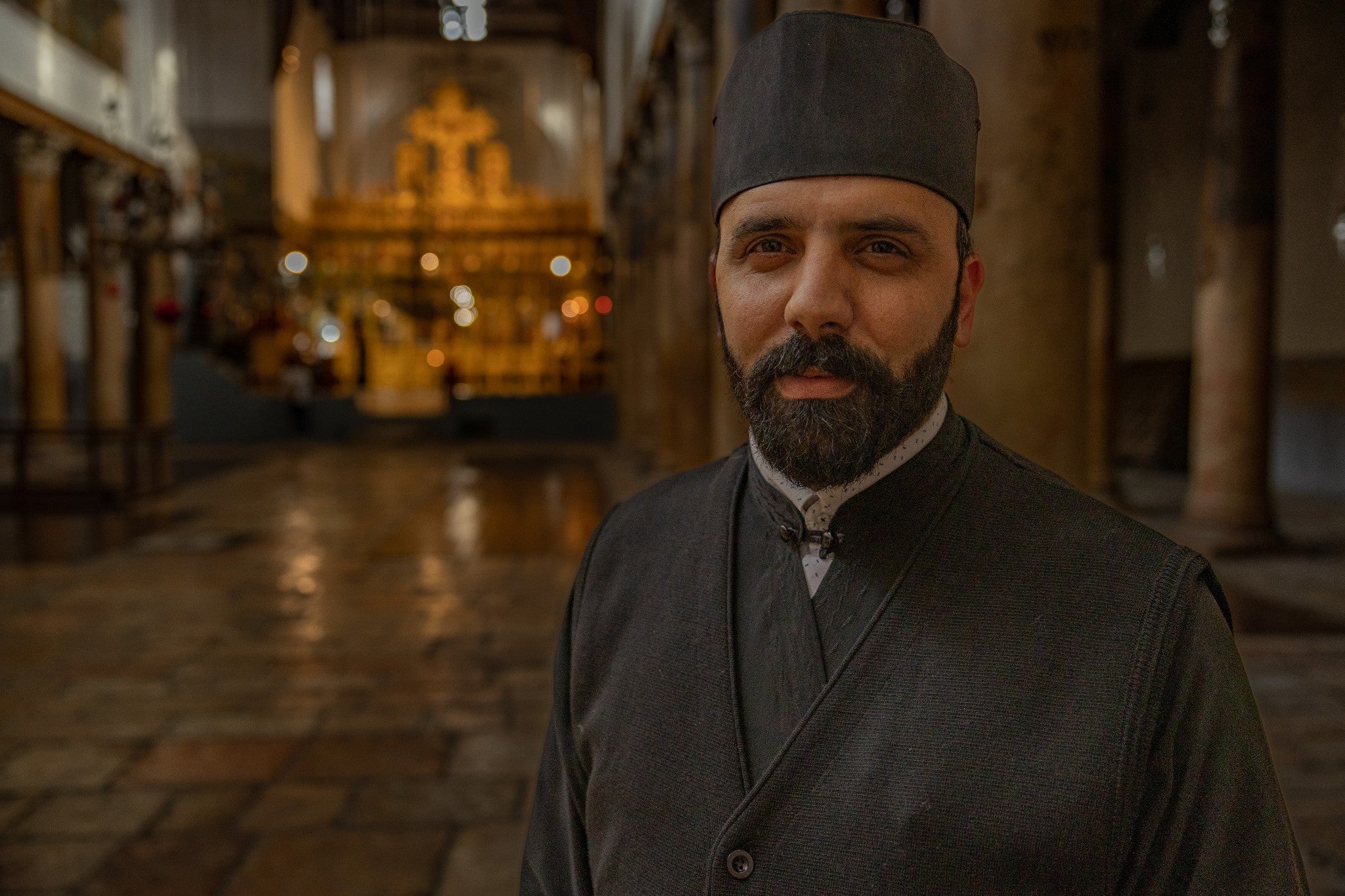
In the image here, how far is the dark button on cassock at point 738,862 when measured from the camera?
1.11 metres

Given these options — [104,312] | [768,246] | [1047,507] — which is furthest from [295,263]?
[1047,507]

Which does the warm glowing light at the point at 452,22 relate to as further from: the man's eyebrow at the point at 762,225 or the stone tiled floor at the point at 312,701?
the man's eyebrow at the point at 762,225

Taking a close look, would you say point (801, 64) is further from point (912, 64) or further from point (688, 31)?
point (688, 31)

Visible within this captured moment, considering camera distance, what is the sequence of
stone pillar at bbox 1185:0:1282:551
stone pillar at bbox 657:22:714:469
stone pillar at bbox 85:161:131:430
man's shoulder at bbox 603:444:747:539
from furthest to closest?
1. stone pillar at bbox 85:161:131:430
2. stone pillar at bbox 657:22:714:469
3. stone pillar at bbox 1185:0:1282:551
4. man's shoulder at bbox 603:444:747:539

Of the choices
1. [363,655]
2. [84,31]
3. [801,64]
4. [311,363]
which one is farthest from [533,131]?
[801,64]

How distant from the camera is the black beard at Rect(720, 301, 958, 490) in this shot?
114 cm

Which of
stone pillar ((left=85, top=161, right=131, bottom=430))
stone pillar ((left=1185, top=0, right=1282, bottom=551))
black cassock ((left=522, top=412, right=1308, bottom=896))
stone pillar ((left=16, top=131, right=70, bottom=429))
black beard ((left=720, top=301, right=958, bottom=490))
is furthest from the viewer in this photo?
stone pillar ((left=85, top=161, right=131, bottom=430))

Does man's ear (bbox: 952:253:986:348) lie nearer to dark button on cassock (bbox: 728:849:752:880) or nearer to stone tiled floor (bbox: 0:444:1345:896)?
dark button on cassock (bbox: 728:849:752:880)

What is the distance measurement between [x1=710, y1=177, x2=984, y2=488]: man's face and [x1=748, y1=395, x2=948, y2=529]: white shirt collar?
0.03 meters

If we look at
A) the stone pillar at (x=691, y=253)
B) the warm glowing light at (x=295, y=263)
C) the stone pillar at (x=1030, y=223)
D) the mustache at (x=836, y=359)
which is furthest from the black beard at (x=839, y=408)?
the warm glowing light at (x=295, y=263)

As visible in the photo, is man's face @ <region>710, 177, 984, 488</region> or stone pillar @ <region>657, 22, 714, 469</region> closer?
man's face @ <region>710, 177, 984, 488</region>

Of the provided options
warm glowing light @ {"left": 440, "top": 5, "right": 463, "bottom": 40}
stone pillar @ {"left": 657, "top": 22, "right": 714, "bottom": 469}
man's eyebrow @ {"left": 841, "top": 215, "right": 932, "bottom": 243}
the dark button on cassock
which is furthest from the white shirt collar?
warm glowing light @ {"left": 440, "top": 5, "right": 463, "bottom": 40}

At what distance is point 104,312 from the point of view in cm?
1623

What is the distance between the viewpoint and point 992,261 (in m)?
3.31
